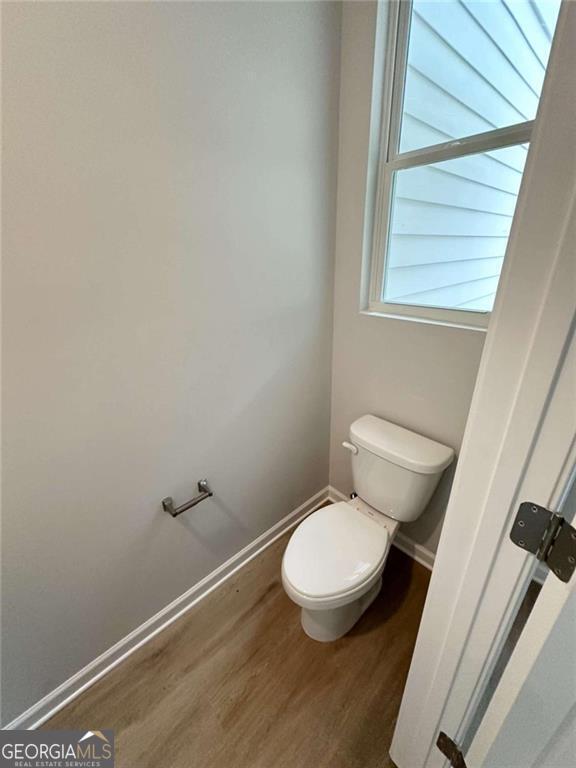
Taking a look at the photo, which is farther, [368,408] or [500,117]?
[368,408]

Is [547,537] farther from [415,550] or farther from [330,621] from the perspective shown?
[415,550]

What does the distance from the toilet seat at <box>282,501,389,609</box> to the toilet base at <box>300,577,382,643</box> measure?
0.59ft

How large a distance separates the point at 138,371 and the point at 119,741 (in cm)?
119

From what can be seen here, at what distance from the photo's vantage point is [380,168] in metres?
1.33

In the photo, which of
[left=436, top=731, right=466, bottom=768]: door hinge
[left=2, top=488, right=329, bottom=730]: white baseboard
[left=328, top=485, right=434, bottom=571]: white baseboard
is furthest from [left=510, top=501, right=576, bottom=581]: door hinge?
[left=2, top=488, right=329, bottom=730]: white baseboard

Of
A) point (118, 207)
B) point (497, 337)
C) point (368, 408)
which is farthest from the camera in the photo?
point (368, 408)

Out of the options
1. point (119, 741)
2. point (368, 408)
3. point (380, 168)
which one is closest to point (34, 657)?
point (119, 741)

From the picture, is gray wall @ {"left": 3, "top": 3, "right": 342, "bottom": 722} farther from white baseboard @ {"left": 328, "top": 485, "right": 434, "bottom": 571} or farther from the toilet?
white baseboard @ {"left": 328, "top": 485, "right": 434, "bottom": 571}

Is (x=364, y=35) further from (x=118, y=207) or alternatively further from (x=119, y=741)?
(x=119, y=741)

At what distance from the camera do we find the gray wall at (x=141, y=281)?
30.7 inches

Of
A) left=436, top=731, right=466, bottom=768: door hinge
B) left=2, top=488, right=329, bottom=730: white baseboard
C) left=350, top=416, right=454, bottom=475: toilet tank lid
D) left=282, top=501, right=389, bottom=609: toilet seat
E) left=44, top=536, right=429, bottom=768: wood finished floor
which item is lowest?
left=44, top=536, right=429, bottom=768: wood finished floor

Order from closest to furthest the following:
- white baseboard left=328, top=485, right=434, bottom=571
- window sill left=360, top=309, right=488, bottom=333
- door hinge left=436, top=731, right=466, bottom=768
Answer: door hinge left=436, top=731, right=466, bottom=768 < window sill left=360, top=309, right=488, bottom=333 < white baseboard left=328, top=485, right=434, bottom=571

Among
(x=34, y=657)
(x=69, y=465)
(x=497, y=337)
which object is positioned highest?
(x=497, y=337)

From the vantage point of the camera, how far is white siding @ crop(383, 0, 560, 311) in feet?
3.43
